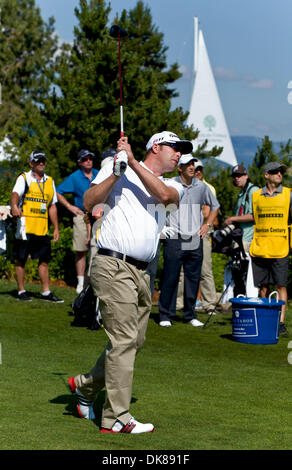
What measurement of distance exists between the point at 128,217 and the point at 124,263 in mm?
304

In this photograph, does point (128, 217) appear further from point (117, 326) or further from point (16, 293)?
point (16, 293)

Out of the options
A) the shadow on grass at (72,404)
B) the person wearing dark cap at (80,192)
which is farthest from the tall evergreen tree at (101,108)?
the shadow on grass at (72,404)

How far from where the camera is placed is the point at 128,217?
568 cm

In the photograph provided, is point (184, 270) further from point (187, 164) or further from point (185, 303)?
point (187, 164)

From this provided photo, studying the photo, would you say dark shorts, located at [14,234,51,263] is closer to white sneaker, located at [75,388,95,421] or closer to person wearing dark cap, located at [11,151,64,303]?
person wearing dark cap, located at [11,151,64,303]

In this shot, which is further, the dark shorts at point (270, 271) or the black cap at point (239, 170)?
the black cap at point (239, 170)

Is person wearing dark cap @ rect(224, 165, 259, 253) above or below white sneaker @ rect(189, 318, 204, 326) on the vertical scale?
above

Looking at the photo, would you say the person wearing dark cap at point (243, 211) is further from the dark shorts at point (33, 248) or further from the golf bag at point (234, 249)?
the dark shorts at point (33, 248)

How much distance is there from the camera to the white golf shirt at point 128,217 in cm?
570

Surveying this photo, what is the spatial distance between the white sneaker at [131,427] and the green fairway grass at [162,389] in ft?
0.19

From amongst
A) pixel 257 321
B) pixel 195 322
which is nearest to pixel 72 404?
pixel 257 321

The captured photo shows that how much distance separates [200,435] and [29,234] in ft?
23.3

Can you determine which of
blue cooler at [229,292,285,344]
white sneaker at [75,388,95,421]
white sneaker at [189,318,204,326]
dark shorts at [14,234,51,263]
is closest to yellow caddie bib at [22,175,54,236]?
dark shorts at [14,234,51,263]

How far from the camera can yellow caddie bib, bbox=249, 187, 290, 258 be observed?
34.2ft
